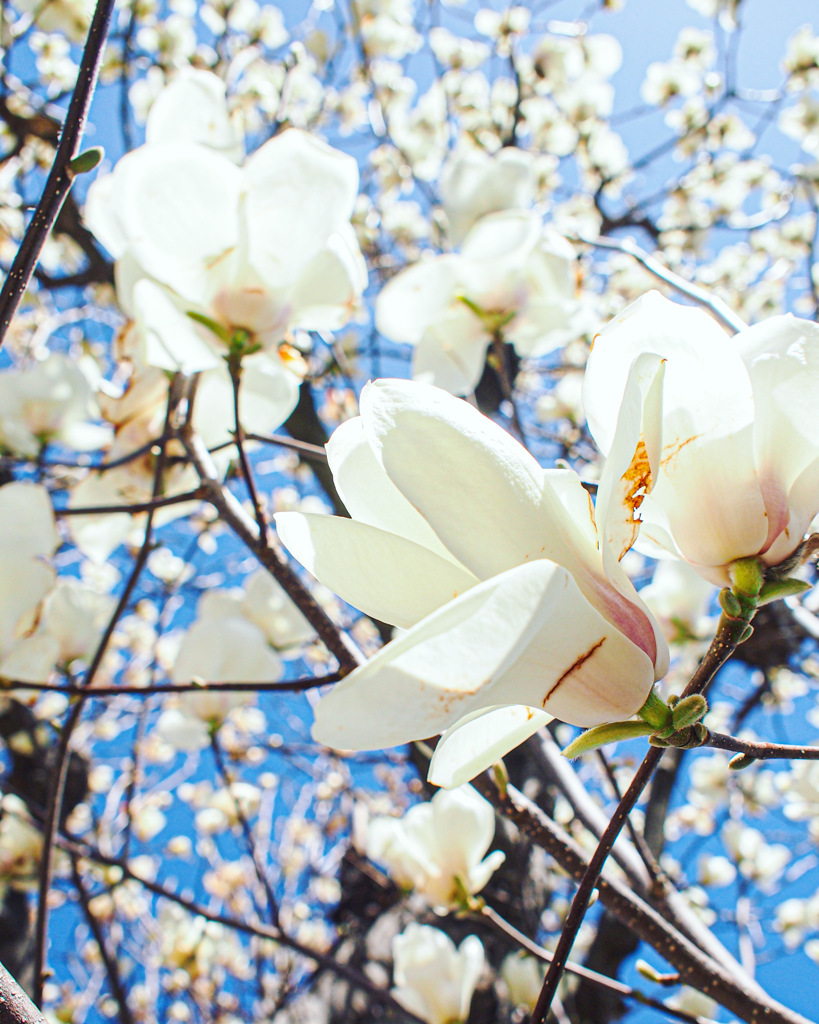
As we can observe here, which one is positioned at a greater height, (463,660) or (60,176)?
(60,176)

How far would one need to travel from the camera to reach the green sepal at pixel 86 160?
392 mm

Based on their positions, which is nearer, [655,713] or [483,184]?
[655,713]

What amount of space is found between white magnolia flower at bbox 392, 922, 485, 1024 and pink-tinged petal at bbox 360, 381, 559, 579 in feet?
3.28

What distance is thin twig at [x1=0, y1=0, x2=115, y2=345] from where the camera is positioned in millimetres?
359

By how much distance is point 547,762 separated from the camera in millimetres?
667

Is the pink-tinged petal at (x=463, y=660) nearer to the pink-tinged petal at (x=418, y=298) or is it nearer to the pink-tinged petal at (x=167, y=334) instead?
the pink-tinged petal at (x=167, y=334)

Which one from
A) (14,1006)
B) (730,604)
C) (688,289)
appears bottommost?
(14,1006)

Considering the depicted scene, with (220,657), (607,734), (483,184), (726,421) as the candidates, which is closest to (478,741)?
(607,734)

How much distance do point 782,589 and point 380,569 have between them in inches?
7.0

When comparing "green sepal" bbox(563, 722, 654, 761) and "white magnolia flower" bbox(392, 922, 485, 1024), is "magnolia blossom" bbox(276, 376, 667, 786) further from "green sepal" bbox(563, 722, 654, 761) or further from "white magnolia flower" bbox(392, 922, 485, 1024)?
"white magnolia flower" bbox(392, 922, 485, 1024)

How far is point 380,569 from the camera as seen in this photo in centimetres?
26

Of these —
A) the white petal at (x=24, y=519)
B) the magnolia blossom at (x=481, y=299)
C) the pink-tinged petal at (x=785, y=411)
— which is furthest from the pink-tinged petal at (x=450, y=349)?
the pink-tinged petal at (x=785, y=411)

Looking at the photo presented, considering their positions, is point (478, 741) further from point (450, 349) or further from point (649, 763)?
point (450, 349)

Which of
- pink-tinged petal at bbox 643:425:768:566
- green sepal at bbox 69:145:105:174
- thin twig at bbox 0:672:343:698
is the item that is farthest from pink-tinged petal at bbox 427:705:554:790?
green sepal at bbox 69:145:105:174
